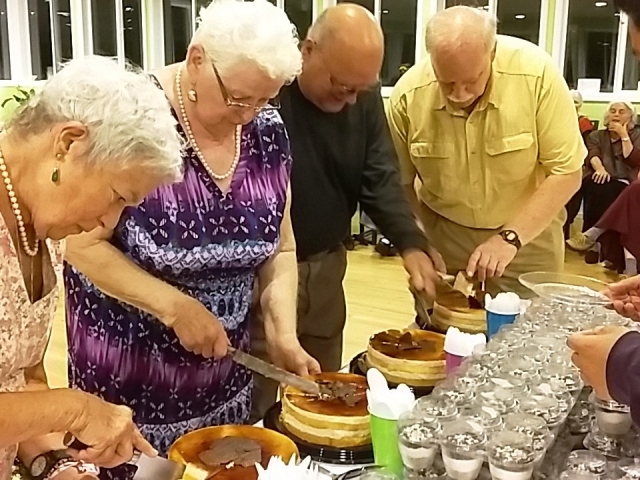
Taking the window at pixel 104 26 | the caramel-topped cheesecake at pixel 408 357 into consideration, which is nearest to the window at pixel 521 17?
the window at pixel 104 26

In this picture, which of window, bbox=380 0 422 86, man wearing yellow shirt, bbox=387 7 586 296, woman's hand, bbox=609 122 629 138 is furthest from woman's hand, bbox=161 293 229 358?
window, bbox=380 0 422 86

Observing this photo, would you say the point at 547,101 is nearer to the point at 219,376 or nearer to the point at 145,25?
the point at 219,376

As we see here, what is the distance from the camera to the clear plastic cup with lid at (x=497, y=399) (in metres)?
1.23

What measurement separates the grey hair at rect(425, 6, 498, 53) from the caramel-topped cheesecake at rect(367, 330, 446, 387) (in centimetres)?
85

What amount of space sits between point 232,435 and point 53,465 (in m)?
0.29

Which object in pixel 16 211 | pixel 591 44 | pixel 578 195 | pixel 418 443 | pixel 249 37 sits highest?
pixel 249 37

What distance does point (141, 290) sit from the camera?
1508mm

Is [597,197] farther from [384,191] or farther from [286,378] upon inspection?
[286,378]

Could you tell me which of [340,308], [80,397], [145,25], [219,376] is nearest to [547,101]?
[340,308]

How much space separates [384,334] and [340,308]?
667 millimetres

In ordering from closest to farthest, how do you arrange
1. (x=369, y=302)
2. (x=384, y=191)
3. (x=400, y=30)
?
(x=384, y=191) → (x=369, y=302) → (x=400, y=30)

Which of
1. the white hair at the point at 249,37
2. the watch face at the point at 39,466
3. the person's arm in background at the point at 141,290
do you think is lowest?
the watch face at the point at 39,466

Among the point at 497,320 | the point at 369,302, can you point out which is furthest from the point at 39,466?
the point at 369,302

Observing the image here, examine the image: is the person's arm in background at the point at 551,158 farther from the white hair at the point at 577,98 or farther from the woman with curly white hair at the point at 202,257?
the white hair at the point at 577,98
